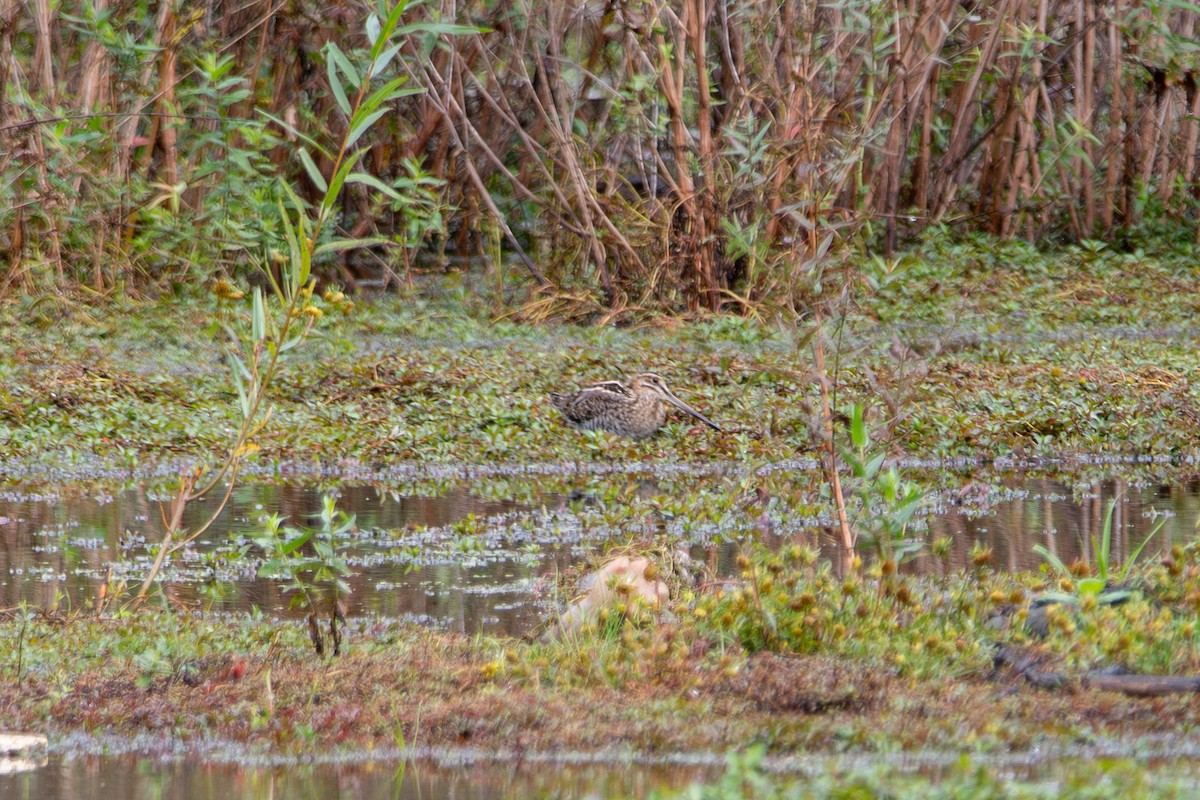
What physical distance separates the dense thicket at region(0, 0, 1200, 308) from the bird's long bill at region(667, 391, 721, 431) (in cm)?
159

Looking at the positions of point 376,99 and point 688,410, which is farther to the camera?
point 688,410

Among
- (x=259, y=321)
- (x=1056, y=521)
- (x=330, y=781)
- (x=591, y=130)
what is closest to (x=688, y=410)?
(x=1056, y=521)

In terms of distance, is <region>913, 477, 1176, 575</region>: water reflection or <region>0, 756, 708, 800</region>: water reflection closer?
<region>0, 756, 708, 800</region>: water reflection

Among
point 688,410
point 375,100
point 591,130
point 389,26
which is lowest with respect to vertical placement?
point 688,410

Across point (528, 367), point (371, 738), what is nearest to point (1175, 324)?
Result: point (528, 367)

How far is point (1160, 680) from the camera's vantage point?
14.6 ft

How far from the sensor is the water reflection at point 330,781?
3859 mm

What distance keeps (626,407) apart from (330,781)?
20.8 feet

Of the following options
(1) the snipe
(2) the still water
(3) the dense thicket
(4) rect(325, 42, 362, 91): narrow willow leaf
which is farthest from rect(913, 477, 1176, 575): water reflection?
(4) rect(325, 42, 362, 91): narrow willow leaf

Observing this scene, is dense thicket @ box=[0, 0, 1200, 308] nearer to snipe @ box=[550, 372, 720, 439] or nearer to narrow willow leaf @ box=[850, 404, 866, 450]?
snipe @ box=[550, 372, 720, 439]

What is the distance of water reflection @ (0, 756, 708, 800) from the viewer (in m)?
3.86

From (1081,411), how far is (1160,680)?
243 inches

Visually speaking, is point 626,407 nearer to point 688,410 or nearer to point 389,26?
point 688,410

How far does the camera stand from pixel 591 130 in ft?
54.8
